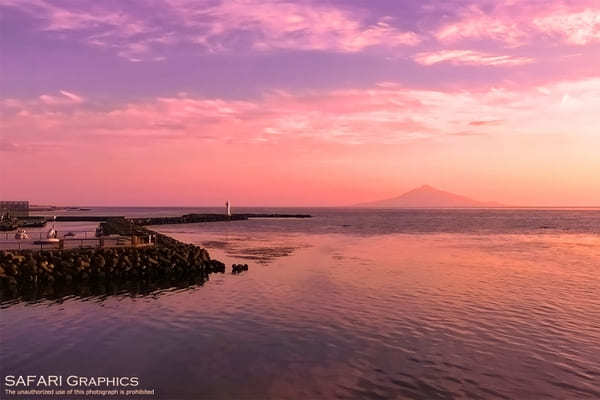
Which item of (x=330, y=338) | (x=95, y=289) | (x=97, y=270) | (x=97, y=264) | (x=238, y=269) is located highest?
(x=97, y=264)

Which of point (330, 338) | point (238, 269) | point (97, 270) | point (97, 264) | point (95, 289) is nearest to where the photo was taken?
point (330, 338)

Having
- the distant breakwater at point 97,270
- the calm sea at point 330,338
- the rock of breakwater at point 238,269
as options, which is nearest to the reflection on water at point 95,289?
the distant breakwater at point 97,270

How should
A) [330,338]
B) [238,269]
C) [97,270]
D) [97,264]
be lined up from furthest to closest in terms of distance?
1. [238,269]
2. [97,264]
3. [97,270]
4. [330,338]

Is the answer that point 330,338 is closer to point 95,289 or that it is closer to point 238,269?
point 95,289

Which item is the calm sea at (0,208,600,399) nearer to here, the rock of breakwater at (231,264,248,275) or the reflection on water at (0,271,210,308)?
the reflection on water at (0,271,210,308)

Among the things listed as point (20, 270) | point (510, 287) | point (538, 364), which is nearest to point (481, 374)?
point (538, 364)

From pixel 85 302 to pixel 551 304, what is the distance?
82.9 feet

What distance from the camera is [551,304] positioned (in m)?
23.6

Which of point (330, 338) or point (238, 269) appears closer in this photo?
point (330, 338)

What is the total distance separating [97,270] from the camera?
104ft

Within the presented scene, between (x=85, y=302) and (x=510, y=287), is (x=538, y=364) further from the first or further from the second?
(x=85, y=302)

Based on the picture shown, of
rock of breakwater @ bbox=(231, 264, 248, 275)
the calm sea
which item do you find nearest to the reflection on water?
the calm sea

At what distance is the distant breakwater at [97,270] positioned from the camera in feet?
92.1

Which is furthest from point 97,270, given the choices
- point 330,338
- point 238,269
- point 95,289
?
point 330,338
